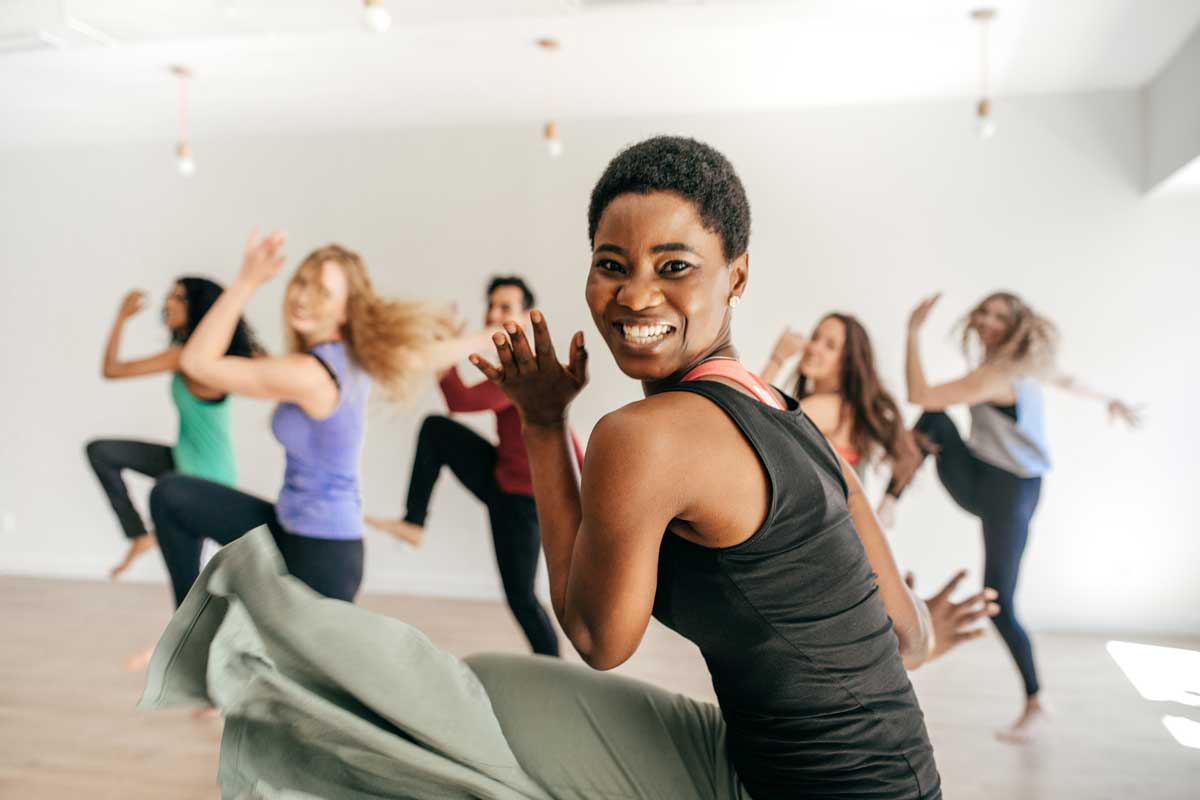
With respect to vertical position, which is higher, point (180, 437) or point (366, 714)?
point (180, 437)

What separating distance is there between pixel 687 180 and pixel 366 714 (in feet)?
2.27

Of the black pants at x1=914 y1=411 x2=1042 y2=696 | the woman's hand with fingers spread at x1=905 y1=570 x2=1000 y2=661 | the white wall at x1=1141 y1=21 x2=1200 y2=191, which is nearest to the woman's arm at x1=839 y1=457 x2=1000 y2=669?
the woman's hand with fingers spread at x1=905 y1=570 x2=1000 y2=661

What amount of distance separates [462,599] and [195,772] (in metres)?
2.37

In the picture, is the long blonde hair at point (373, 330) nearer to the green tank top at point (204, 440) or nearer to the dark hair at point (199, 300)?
the dark hair at point (199, 300)

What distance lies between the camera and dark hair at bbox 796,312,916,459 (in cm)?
352

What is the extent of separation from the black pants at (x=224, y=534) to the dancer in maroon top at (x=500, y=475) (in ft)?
1.94

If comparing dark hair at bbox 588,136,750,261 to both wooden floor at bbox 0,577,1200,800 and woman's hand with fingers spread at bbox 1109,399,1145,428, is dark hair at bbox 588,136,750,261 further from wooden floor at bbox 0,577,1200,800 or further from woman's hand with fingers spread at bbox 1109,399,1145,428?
woman's hand with fingers spread at bbox 1109,399,1145,428

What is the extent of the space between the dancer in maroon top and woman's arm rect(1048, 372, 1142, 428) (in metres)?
2.45

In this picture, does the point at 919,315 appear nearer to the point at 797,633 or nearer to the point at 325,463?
the point at 325,463

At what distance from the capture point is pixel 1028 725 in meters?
Answer: 3.16

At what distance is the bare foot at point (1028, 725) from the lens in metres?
3.07

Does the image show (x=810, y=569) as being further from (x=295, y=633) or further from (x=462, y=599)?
(x=462, y=599)

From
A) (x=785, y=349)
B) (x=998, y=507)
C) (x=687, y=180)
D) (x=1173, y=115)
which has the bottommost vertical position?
(x=998, y=507)

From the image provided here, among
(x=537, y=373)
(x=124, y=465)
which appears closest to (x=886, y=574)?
A: (x=537, y=373)
